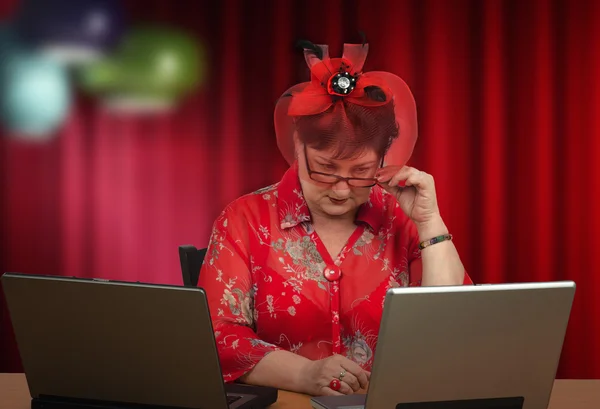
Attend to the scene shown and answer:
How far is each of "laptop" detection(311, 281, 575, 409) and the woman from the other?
2.16 ft

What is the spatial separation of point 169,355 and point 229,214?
2.79 feet

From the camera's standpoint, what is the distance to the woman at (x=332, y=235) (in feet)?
6.25

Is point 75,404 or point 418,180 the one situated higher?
point 418,180

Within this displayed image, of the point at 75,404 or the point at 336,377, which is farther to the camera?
the point at 336,377

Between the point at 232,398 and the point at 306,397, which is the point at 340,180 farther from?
the point at 232,398

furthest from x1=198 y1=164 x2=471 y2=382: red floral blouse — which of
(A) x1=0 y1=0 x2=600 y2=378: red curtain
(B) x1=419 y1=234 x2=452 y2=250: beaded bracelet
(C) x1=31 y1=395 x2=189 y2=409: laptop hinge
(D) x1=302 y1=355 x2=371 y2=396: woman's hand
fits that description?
(A) x1=0 y1=0 x2=600 y2=378: red curtain

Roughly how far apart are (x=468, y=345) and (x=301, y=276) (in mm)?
821

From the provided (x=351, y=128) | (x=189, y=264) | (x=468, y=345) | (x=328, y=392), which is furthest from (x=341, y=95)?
(x=468, y=345)

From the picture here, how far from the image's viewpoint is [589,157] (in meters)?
3.70

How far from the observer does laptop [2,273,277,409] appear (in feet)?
3.80

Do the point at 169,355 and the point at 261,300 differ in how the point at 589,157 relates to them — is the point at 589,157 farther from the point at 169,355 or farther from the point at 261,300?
the point at 169,355

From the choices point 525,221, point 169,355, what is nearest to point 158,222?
point 525,221

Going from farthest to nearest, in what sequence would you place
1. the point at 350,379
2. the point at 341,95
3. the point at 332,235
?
the point at 332,235 < the point at 341,95 < the point at 350,379

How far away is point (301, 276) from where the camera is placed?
1.94 metres
